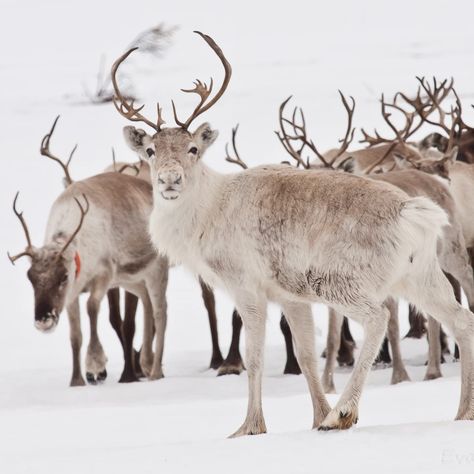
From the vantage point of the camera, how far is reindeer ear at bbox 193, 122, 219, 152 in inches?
269

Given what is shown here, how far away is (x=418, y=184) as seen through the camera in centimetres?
892

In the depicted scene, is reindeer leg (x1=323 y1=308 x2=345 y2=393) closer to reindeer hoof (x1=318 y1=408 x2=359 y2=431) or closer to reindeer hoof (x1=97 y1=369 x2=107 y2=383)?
reindeer hoof (x1=97 y1=369 x2=107 y2=383)

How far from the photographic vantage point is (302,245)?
6078 mm

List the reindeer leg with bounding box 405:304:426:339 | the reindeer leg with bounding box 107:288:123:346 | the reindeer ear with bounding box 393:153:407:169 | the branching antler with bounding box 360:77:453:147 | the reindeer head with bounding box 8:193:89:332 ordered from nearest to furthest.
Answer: the reindeer head with bounding box 8:193:89:332 < the reindeer ear with bounding box 393:153:407:169 < the reindeer leg with bounding box 107:288:123:346 < the reindeer leg with bounding box 405:304:426:339 < the branching antler with bounding box 360:77:453:147

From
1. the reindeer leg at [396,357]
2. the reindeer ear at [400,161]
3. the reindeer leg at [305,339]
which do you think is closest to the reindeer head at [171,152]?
the reindeer leg at [305,339]

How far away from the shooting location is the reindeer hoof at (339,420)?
549cm

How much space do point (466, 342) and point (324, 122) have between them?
16.7 meters

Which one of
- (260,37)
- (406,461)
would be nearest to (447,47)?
(260,37)

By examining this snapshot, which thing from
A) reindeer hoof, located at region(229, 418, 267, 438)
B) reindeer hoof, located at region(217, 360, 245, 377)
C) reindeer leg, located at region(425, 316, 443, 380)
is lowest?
reindeer hoof, located at region(217, 360, 245, 377)

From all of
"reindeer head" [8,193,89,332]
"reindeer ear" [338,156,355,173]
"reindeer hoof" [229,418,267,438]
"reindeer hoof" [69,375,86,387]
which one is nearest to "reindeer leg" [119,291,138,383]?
"reindeer hoof" [69,375,86,387]

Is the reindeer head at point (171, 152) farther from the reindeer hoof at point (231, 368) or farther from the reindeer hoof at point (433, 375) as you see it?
the reindeer hoof at point (231, 368)

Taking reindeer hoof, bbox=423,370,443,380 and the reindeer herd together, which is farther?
reindeer hoof, bbox=423,370,443,380

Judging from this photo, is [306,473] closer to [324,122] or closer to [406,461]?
[406,461]

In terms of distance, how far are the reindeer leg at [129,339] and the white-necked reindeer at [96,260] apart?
159 millimetres
